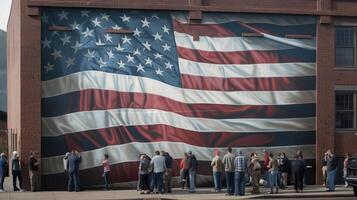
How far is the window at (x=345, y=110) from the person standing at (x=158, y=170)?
31.9 ft

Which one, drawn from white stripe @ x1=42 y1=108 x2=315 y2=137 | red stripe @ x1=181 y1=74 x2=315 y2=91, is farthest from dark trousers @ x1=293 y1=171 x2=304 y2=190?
red stripe @ x1=181 y1=74 x2=315 y2=91

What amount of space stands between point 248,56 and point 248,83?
1.25 metres

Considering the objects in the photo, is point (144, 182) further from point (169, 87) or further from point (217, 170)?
point (169, 87)

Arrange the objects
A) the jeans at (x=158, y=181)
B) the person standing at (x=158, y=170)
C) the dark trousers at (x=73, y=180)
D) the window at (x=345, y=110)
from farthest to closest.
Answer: the window at (x=345, y=110)
the dark trousers at (x=73, y=180)
the jeans at (x=158, y=181)
the person standing at (x=158, y=170)

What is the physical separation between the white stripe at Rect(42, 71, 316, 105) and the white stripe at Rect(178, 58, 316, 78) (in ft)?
2.68

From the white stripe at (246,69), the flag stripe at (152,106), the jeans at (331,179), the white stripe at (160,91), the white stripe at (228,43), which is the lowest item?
the jeans at (331,179)

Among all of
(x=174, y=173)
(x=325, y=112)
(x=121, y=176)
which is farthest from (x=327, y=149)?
(x=121, y=176)

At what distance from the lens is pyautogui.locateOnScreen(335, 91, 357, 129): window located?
30531mm

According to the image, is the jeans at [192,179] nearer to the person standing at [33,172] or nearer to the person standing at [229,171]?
the person standing at [229,171]

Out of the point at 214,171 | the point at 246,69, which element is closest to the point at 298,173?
the point at 214,171

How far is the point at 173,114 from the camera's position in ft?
93.5

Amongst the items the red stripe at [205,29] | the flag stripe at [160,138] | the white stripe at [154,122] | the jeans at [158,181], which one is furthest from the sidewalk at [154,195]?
the red stripe at [205,29]

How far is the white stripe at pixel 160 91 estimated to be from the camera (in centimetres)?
2766

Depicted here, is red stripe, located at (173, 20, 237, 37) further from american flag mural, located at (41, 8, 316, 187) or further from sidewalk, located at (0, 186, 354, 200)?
sidewalk, located at (0, 186, 354, 200)
